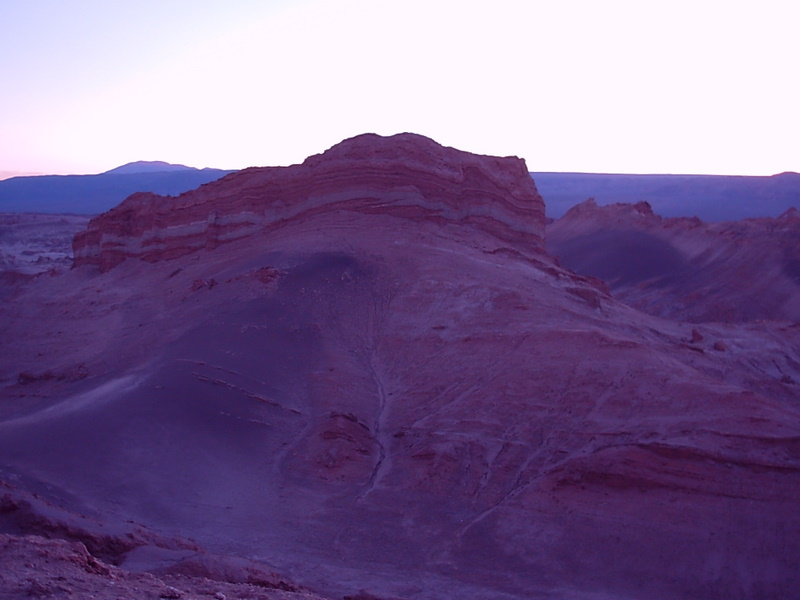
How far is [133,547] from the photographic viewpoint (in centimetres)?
596

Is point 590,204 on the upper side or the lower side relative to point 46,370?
upper

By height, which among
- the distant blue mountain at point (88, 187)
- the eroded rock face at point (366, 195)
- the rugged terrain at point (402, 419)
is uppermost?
the distant blue mountain at point (88, 187)

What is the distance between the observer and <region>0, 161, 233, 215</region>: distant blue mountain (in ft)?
288

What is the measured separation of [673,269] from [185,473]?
2238cm

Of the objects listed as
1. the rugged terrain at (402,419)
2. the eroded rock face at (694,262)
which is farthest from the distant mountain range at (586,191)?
the rugged terrain at (402,419)

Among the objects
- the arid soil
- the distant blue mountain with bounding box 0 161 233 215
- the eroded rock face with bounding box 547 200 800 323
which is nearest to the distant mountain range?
the distant blue mountain with bounding box 0 161 233 215

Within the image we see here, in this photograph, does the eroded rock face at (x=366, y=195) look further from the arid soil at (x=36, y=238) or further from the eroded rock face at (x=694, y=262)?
the arid soil at (x=36, y=238)

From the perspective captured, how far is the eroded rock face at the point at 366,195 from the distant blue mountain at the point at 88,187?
6968cm

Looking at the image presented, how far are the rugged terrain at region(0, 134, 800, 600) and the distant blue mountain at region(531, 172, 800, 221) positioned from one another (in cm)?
4728

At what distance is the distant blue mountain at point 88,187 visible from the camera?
87875mm

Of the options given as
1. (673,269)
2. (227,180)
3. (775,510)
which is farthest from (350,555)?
(673,269)

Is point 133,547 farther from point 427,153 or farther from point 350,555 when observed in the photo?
point 427,153

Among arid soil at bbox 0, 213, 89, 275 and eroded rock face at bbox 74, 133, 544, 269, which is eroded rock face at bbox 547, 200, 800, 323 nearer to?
eroded rock face at bbox 74, 133, 544, 269

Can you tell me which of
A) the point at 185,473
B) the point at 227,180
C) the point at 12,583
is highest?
the point at 227,180
